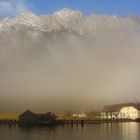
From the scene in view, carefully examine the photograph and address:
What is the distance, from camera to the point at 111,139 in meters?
102

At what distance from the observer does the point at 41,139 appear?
338 feet

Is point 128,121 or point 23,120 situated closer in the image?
point 23,120

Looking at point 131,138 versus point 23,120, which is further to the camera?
point 23,120

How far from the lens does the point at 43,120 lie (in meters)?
176

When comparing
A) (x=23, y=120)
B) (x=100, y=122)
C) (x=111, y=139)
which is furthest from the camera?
(x=100, y=122)

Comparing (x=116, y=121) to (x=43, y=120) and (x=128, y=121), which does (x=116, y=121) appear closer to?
(x=128, y=121)

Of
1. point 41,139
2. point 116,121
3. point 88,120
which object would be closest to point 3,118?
point 88,120

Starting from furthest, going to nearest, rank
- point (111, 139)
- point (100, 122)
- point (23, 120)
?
1. point (100, 122)
2. point (23, 120)
3. point (111, 139)

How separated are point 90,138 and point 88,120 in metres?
88.1

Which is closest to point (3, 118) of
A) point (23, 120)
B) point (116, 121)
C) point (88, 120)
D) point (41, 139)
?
point (23, 120)

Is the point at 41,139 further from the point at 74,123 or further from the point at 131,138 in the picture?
the point at 74,123

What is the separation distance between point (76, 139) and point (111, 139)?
824cm

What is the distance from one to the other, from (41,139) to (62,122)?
75822 mm

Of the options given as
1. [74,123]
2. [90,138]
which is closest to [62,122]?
[74,123]
